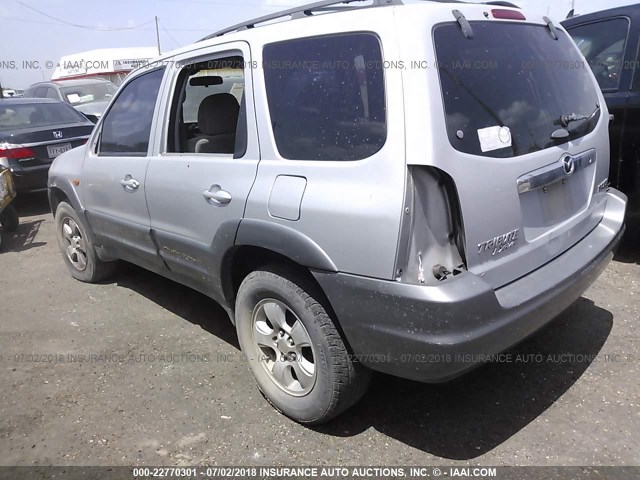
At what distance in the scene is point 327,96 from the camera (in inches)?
92.8

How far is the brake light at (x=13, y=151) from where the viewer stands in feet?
23.4

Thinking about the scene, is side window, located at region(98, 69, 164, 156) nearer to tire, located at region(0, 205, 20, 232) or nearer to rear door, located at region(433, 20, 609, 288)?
rear door, located at region(433, 20, 609, 288)

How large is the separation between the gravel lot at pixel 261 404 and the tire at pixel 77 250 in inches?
28.4

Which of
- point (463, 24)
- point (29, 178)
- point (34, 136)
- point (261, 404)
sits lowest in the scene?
point (261, 404)

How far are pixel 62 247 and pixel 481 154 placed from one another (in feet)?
13.7

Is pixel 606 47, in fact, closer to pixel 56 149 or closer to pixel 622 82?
pixel 622 82

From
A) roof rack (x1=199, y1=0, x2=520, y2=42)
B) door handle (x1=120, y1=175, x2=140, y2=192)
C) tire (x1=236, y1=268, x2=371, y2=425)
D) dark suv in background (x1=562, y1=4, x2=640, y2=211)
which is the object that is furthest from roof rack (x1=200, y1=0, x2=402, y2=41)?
dark suv in background (x1=562, y1=4, x2=640, y2=211)

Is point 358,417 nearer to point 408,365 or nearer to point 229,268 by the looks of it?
point 408,365

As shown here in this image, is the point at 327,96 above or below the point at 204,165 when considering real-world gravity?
above

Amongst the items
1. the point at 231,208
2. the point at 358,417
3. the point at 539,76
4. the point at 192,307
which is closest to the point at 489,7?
the point at 539,76

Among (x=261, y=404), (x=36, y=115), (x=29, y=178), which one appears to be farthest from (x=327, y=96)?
(x=36, y=115)

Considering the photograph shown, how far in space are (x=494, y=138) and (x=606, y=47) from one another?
305 cm

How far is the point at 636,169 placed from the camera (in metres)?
4.13

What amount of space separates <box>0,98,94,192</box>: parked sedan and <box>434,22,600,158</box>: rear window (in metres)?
6.68
